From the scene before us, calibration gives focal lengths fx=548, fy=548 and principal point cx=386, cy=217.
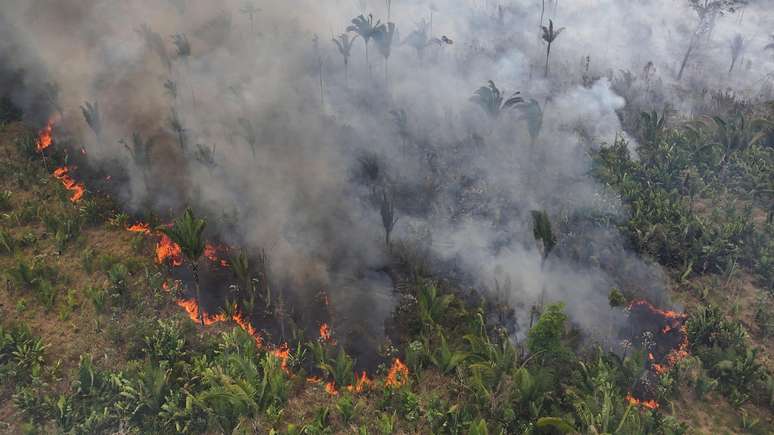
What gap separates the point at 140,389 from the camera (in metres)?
13.4

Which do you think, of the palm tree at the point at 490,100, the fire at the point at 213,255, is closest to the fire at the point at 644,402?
the fire at the point at 213,255

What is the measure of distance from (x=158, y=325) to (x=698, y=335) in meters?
15.7

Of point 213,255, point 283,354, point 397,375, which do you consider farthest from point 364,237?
point 397,375

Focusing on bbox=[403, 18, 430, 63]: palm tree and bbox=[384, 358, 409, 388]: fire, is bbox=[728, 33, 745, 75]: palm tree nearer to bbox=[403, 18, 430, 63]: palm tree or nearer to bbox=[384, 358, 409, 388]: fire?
bbox=[403, 18, 430, 63]: palm tree

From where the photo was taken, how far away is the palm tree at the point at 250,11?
107ft

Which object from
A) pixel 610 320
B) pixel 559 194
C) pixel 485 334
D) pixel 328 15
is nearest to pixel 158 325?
pixel 485 334

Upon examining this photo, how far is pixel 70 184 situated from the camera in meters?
21.8

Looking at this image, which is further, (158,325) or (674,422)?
(158,325)

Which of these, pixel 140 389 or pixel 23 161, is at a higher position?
pixel 23 161

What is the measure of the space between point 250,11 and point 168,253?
768 inches

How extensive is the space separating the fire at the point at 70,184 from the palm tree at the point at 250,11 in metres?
14.3

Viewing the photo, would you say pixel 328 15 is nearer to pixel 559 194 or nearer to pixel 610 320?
pixel 559 194

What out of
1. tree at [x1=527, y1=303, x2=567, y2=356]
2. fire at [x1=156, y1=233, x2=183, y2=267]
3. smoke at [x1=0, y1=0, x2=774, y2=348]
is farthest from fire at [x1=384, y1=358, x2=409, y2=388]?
fire at [x1=156, y1=233, x2=183, y2=267]

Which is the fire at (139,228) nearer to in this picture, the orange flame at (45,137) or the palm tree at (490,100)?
the orange flame at (45,137)
